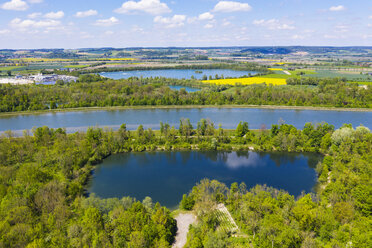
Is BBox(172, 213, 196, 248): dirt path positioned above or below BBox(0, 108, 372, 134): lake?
below

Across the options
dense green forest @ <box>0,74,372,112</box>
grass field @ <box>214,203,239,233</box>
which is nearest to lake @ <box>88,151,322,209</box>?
grass field @ <box>214,203,239,233</box>

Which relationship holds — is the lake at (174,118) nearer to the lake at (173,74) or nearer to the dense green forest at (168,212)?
the dense green forest at (168,212)

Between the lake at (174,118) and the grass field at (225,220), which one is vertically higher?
the lake at (174,118)

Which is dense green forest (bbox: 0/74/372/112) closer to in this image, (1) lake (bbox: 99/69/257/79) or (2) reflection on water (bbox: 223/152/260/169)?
(2) reflection on water (bbox: 223/152/260/169)

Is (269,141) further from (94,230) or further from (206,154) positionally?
(94,230)

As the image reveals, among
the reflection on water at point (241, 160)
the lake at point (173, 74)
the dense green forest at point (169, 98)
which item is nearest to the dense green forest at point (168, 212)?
the reflection on water at point (241, 160)

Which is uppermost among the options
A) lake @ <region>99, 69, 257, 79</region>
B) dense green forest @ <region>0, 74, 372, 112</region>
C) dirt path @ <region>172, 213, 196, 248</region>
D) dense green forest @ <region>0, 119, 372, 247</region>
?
lake @ <region>99, 69, 257, 79</region>
